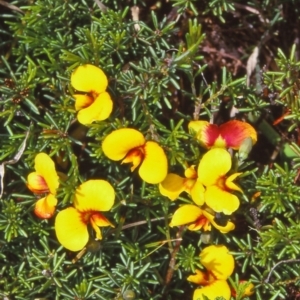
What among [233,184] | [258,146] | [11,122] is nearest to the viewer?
[233,184]

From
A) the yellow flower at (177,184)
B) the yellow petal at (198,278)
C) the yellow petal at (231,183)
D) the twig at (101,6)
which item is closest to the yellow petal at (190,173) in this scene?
the yellow flower at (177,184)

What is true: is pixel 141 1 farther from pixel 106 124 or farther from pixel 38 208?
pixel 38 208

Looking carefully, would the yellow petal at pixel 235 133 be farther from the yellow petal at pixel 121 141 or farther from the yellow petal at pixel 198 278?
the yellow petal at pixel 198 278

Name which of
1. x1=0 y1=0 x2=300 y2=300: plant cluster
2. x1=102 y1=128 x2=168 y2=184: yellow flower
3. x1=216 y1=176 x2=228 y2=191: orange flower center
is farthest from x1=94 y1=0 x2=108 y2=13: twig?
x1=216 y1=176 x2=228 y2=191: orange flower center

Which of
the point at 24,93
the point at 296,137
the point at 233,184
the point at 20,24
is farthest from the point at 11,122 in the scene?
the point at 296,137

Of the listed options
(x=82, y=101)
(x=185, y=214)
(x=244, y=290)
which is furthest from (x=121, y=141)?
(x=244, y=290)

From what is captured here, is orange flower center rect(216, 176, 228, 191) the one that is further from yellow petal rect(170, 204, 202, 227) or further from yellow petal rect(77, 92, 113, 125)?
yellow petal rect(77, 92, 113, 125)

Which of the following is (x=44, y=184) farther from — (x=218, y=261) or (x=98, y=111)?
(x=218, y=261)
